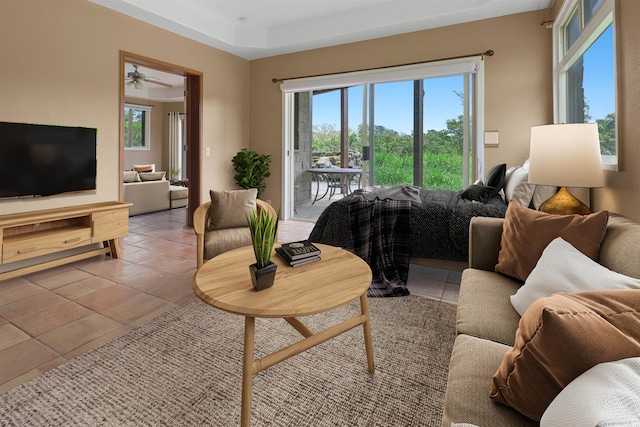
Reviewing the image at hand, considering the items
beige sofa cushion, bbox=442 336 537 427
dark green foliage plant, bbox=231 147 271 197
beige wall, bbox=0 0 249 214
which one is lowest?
beige sofa cushion, bbox=442 336 537 427

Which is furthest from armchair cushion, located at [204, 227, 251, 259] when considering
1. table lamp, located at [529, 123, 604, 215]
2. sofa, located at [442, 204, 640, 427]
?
table lamp, located at [529, 123, 604, 215]

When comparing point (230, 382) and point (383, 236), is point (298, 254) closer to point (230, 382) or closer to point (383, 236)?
point (230, 382)

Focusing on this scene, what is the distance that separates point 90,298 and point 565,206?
3.22 metres

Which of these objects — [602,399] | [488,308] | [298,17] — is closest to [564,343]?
[602,399]

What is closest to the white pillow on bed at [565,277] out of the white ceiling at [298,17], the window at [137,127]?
the white ceiling at [298,17]

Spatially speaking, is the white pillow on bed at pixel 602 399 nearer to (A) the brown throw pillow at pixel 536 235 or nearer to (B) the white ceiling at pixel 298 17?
(A) the brown throw pillow at pixel 536 235

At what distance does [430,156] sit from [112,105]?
12.8 ft

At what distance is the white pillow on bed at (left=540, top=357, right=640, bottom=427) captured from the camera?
0.53 meters

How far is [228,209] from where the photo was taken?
2893 mm

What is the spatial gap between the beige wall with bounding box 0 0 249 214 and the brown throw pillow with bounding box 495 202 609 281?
3805mm

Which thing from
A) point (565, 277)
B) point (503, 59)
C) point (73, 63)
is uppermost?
point (503, 59)

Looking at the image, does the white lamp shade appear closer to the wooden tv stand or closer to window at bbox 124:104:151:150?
the wooden tv stand

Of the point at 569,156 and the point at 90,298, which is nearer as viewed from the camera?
the point at 569,156

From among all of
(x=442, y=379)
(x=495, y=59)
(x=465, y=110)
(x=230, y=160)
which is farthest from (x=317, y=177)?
(x=442, y=379)
